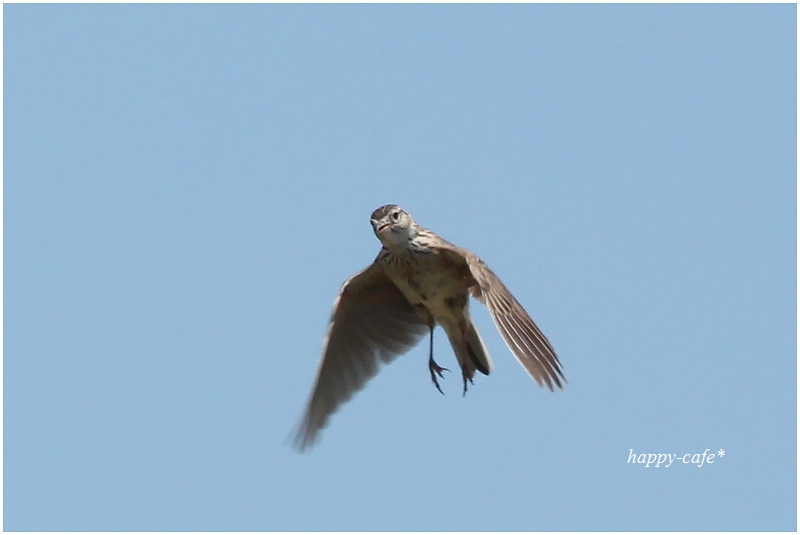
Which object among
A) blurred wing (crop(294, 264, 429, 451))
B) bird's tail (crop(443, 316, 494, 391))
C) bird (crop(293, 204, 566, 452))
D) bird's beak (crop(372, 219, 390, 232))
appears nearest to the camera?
bird (crop(293, 204, 566, 452))

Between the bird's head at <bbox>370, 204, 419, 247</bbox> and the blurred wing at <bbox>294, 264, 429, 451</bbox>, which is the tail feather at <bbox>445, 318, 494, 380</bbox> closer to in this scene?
the blurred wing at <bbox>294, 264, 429, 451</bbox>

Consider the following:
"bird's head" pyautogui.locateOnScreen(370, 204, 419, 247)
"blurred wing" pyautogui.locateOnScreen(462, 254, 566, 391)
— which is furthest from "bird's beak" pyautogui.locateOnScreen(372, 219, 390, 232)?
"blurred wing" pyautogui.locateOnScreen(462, 254, 566, 391)

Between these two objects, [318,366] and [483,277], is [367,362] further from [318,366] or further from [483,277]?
[483,277]

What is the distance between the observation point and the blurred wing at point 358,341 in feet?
47.8

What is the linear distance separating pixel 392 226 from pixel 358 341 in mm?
1670

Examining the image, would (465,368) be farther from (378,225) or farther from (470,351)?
(378,225)

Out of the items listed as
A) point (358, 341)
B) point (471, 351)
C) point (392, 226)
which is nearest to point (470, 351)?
point (471, 351)

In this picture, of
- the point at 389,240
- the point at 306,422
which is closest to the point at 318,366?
the point at 306,422

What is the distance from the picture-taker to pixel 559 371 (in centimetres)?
1273

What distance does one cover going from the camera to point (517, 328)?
12.8 meters

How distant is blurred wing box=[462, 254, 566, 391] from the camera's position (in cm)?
1241

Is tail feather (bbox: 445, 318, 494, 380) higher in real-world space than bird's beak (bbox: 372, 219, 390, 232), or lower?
lower

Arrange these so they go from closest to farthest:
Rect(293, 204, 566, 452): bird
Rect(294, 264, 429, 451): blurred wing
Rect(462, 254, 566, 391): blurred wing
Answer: Rect(462, 254, 566, 391): blurred wing < Rect(293, 204, 566, 452): bird < Rect(294, 264, 429, 451): blurred wing

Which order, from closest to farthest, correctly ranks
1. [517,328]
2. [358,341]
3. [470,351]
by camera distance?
[517,328], [470,351], [358,341]
